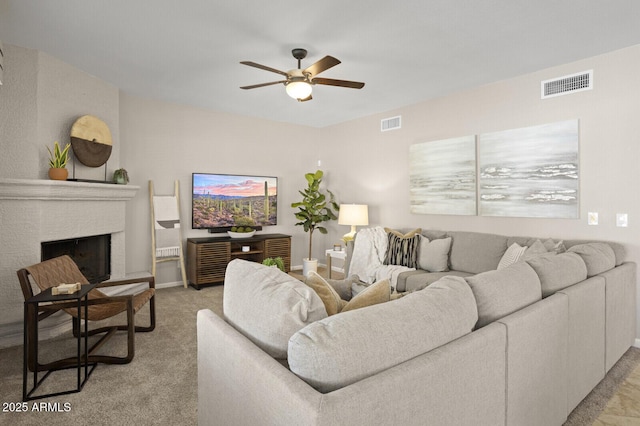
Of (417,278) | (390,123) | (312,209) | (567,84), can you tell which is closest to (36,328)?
(417,278)

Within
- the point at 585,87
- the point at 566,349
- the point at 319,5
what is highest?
the point at 319,5

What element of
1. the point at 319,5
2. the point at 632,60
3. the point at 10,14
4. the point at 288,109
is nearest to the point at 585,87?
the point at 632,60

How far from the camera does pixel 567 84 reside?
3.46 m

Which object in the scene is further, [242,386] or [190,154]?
[190,154]

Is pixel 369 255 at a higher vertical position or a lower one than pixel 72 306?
higher

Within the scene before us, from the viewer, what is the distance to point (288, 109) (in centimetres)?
527

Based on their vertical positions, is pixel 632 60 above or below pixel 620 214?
above

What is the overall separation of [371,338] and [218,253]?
4.23 meters

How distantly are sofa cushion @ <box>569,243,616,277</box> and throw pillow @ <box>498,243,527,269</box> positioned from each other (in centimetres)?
56

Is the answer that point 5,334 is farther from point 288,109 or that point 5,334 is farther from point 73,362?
point 288,109

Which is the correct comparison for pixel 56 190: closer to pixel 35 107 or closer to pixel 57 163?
pixel 57 163

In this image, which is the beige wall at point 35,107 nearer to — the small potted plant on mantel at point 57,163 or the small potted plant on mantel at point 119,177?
the small potted plant on mantel at point 57,163

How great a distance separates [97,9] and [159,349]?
2.64m

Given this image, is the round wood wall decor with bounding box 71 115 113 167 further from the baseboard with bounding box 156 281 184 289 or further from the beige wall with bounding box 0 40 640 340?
the baseboard with bounding box 156 281 184 289
